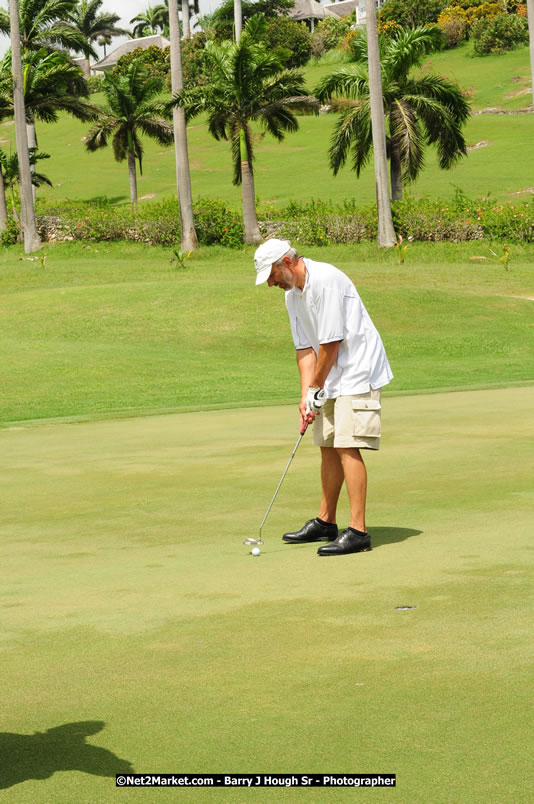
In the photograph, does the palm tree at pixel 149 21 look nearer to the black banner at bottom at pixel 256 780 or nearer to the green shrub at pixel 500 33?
the green shrub at pixel 500 33

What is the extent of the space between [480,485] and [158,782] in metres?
5.44

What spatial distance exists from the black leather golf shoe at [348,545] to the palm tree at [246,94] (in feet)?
122

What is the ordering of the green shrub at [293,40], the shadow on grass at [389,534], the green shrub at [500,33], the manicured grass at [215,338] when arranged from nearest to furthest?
the shadow on grass at [389,534]
the manicured grass at [215,338]
the green shrub at [500,33]
the green shrub at [293,40]

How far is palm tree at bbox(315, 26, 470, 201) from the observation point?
41.7 m

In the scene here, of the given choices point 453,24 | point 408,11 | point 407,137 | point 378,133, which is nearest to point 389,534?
point 378,133

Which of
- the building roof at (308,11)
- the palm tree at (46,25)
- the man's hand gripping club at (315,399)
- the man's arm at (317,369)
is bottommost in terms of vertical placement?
the man's hand gripping club at (315,399)

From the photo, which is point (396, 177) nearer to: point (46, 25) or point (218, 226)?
point (218, 226)

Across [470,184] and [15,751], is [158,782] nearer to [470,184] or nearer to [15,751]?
[15,751]

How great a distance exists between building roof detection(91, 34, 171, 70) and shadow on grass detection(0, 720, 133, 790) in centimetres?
12646

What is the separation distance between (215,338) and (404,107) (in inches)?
810

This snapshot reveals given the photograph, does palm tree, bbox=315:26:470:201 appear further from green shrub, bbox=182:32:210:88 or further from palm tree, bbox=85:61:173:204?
green shrub, bbox=182:32:210:88

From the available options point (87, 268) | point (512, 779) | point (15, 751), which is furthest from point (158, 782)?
point (87, 268)

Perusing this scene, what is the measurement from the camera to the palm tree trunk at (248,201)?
43.2 metres

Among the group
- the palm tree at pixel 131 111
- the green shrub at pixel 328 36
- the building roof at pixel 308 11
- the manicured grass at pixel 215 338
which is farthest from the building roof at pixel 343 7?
the manicured grass at pixel 215 338
